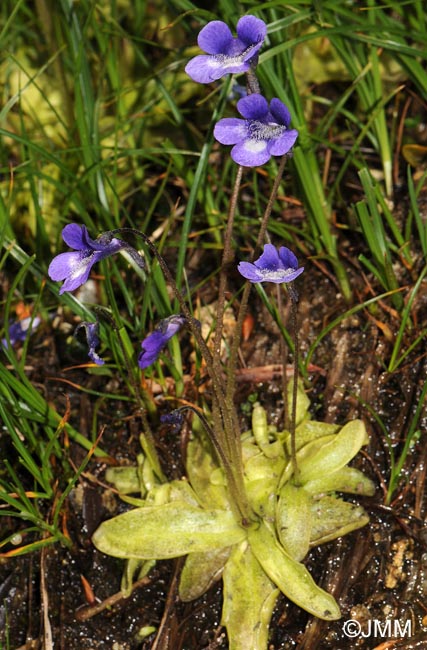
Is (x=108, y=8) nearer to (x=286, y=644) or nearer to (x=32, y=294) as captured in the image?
(x=32, y=294)

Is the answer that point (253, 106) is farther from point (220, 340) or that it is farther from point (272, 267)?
point (220, 340)

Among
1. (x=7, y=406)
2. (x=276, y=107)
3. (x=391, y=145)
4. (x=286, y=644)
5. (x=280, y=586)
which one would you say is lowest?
(x=286, y=644)

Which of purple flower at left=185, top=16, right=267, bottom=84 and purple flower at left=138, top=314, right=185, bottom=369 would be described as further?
purple flower at left=138, top=314, right=185, bottom=369

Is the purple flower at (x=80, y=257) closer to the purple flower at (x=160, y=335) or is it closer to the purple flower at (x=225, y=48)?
the purple flower at (x=160, y=335)

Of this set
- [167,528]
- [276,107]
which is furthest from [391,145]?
[167,528]

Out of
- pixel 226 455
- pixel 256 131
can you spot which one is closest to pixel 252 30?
pixel 256 131

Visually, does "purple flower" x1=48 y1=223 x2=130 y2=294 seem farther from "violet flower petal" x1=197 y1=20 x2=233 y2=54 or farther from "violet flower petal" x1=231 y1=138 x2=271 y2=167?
"violet flower petal" x1=197 y1=20 x2=233 y2=54
